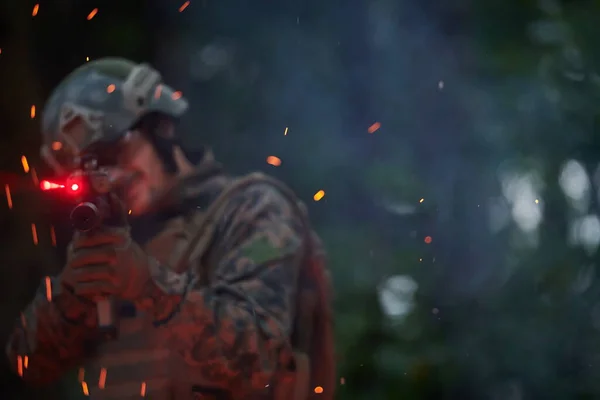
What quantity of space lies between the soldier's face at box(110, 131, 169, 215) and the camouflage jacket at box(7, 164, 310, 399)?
59 millimetres

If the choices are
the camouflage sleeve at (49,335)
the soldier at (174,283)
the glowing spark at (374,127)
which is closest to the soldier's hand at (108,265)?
the soldier at (174,283)

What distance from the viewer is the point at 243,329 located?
4.55 feet

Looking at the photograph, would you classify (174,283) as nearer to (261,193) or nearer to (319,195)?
(261,193)

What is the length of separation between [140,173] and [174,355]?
0.39 meters

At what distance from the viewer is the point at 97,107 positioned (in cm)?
159

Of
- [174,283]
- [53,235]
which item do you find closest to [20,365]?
[53,235]

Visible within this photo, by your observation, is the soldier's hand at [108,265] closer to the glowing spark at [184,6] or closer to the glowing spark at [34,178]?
the glowing spark at [34,178]

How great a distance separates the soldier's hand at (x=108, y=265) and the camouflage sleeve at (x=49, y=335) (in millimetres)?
224

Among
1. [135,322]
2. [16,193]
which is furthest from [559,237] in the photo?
[16,193]

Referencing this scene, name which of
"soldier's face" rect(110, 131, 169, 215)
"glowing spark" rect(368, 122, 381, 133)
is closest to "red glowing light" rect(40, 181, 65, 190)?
"soldier's face" rect(110, 131, 169, 215)

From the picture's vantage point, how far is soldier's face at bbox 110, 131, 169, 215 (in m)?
1.61

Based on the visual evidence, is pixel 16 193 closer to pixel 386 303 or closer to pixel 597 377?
pixel 386 303

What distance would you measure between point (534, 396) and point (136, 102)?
1145 millimetres

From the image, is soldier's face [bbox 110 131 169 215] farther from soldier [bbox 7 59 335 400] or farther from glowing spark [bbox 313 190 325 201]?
glowing spark [bbox 313 190 325 201]
